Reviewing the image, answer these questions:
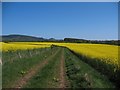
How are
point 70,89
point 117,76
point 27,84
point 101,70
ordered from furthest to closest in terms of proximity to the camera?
point 101,70 < point 117,76 < point 27,84 < point 70,89

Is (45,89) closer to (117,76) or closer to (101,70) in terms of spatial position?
(117,76)

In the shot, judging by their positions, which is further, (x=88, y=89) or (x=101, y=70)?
(x=101, y=70)

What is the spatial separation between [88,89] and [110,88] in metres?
0.87

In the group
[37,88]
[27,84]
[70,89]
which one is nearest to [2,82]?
[27,84]

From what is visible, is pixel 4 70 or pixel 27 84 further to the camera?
pixel 4 70

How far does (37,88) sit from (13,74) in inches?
130

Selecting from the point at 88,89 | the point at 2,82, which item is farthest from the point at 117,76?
the point at 2,82

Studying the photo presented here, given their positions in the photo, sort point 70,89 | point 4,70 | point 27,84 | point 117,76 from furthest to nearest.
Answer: point 4,70 → point 117,76 → point 27,84 → point 70,89

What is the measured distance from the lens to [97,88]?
27.9 feet

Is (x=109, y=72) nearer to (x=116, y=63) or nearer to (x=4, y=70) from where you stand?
(x=116, y=63)

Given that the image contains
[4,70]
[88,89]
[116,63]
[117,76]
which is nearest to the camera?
[88,89]

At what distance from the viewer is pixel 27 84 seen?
9695 mm

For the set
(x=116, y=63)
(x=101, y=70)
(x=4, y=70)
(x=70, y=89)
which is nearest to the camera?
(x=70, y=89)

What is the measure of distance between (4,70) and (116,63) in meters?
4.63
